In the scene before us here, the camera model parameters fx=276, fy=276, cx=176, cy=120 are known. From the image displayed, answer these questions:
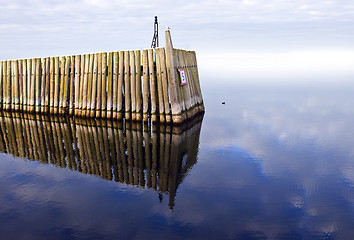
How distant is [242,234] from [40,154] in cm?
812

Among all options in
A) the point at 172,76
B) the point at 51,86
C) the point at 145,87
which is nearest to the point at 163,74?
the point at 172,76

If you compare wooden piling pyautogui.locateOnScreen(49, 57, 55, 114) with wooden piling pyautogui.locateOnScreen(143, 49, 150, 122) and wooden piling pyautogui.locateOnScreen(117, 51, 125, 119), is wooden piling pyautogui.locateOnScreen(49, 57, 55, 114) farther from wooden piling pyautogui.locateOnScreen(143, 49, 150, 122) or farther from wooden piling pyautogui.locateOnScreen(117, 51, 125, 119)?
wooden piling pyautogui.locateOnScreen(143, 49, 150, 122)

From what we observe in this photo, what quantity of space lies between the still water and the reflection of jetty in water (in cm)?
4

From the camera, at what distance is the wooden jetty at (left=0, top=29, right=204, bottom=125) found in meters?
13.4

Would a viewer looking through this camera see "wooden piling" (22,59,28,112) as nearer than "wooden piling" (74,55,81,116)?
No

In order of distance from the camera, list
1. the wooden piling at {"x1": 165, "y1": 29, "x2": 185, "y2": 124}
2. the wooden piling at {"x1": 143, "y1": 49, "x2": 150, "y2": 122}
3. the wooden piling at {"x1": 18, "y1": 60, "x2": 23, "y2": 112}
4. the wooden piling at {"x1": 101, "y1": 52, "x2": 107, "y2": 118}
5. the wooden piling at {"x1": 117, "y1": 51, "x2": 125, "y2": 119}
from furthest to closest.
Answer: the wooden piling at {"x1": 18, "y1": 60, "x2": 23, "y2": 112} < the wooden piling at {"x1": 101, "y1": 52, "x2": 107, "y2": 118} < the wooden piling at {"x1": 117, "y1": 51, "x2": 125, "y2": 119} < the wooden piling at {"x1": 143, "y1": 49, "x2": 150, "y2": 122} < the wooden piling at {"x1": 165, "y1": 29, "x2": 185, "y2": 124}

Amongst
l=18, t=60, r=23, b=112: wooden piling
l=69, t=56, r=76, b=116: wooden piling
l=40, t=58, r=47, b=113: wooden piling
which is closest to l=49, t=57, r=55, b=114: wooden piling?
l=40, t=58, r=47, b=113: wooden piling

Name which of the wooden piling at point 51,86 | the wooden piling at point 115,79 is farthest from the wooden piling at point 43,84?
the wooden piling at point 115,79

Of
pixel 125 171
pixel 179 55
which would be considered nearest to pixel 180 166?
pixel 125 171

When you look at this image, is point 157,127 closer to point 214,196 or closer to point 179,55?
point 179,55

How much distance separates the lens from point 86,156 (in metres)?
9.78

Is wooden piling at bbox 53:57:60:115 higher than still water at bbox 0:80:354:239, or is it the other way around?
wooden piling at bbox 53:57:60:115

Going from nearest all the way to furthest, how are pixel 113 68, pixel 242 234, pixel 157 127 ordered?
pixel 242 234, pixel 157 127, pixel 113 68

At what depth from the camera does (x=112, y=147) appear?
1079 cm
